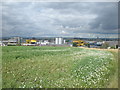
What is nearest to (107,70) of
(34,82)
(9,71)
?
(34,82)

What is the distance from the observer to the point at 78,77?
16.6ft

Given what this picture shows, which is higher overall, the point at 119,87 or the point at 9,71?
the point at 9,71

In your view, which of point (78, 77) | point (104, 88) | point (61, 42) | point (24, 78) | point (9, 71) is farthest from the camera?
point (61, 42)

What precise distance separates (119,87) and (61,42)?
21847 millimetres

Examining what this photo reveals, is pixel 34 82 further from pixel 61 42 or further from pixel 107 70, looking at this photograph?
pixel 61 42

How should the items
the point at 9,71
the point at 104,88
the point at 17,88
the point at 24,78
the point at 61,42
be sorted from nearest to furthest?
the point at 17,88, the point at 104,88, the point at 24,78, the point at 9,71, the point at 61,42

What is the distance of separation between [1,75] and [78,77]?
3258 millimetres

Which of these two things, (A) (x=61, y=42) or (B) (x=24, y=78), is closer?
(B) (x=24, y=78)

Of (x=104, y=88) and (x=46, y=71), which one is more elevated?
(x=46, y=71)

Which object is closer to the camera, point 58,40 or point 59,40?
point 58,40

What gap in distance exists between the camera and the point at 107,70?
581 centimetres

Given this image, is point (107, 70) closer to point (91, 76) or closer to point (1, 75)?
point (91, 76)

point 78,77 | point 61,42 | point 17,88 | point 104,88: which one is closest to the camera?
point 17,88

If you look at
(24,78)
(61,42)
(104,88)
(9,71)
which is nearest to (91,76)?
(104,88)
